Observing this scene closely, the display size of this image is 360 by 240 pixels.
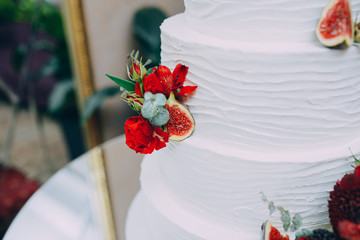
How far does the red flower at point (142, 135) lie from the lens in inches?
33.2

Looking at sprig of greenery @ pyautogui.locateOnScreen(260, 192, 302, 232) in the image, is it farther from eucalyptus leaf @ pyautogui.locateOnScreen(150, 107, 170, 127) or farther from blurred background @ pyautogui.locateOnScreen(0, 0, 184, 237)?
blurred background @ pyautogui.locateOnScreen(0, 0, 184, 237)

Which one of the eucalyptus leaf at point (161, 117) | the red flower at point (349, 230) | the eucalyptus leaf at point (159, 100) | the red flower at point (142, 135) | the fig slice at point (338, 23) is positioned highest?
the fig slice at point (338, 23)

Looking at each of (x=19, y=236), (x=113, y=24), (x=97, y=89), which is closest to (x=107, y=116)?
(x=97, y=89)

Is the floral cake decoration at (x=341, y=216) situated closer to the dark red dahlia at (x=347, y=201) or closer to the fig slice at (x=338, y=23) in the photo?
the dark red dahlia at (x=347, y=201)

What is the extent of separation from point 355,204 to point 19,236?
3.75 ft

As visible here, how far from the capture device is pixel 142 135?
854 mm

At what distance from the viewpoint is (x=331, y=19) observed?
747 millimetres

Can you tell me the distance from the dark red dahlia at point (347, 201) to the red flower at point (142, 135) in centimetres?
42

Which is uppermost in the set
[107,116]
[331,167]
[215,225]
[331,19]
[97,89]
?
[331,19]

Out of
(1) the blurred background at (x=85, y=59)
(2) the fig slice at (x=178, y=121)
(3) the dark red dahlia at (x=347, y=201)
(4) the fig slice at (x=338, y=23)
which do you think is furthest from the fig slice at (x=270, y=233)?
(1) the blurred background at (x=85, y=59)

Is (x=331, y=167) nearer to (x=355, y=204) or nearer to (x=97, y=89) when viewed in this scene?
(x=355, y=204)

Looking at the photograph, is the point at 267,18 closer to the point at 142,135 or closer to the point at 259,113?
the point at 259,113

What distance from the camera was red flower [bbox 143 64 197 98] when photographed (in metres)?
0.84

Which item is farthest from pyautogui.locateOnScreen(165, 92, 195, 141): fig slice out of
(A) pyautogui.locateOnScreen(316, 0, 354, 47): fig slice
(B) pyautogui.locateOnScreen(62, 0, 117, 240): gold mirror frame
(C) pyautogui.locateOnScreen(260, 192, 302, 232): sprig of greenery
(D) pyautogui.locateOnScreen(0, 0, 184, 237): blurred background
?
(D) pyautogui.locateOnScreen(0, 0, 184, 237): blurred background
